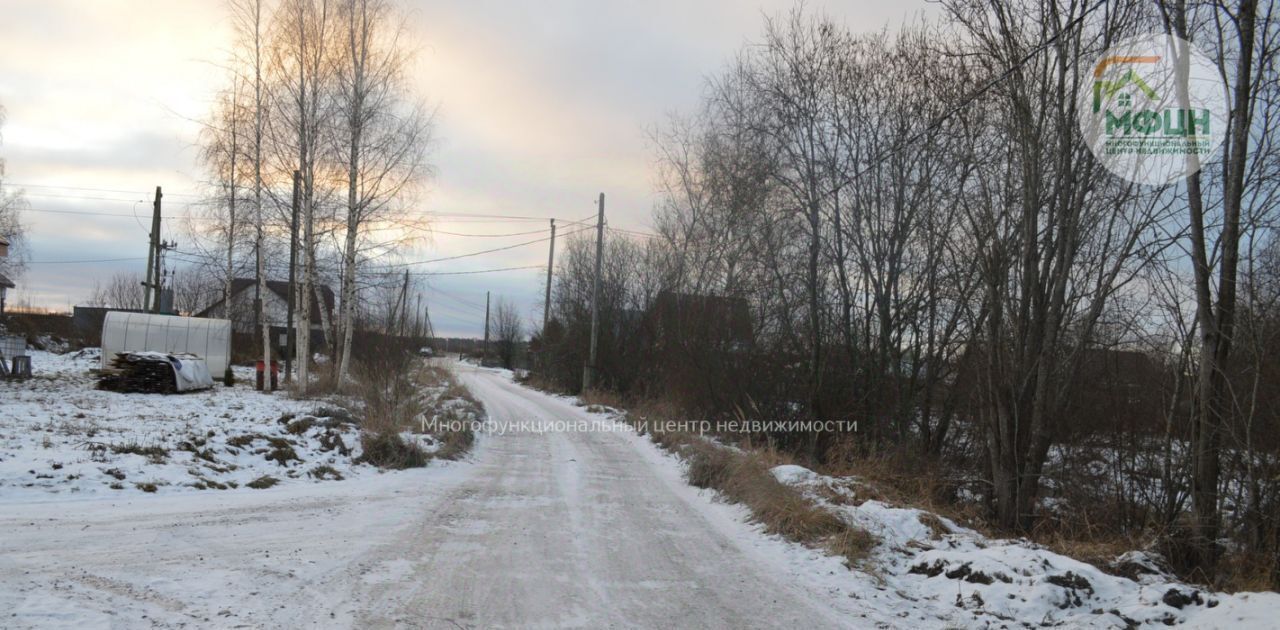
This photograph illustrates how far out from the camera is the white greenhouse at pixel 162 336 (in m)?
22.5

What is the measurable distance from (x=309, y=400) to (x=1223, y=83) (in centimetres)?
1738

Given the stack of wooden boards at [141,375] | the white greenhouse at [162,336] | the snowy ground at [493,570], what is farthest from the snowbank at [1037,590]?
the white greenhouse at [162,336]

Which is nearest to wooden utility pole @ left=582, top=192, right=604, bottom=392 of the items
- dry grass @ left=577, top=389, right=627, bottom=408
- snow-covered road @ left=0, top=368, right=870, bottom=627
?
dry grass @ left=577, top=389, right=627, bottom=408

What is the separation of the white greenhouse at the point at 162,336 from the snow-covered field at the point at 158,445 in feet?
24.5

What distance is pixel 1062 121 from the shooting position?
8289 millimetres

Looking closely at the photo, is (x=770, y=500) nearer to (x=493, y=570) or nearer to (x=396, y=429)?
(x=493, y=570)

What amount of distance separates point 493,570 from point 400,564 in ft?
2.36

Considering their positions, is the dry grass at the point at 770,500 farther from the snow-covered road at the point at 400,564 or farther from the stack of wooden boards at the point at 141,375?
the stack of wooden boards at the point at 141,375

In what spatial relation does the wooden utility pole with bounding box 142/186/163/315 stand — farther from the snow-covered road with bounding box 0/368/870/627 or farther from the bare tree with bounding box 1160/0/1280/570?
the bare tree with bounding box 1160/0/1280/570

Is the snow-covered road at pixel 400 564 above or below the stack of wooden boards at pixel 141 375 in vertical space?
below

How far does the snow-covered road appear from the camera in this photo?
4.51 meters

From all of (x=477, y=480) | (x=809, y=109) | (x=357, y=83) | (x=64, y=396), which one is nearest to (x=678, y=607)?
(x=477, y=480)

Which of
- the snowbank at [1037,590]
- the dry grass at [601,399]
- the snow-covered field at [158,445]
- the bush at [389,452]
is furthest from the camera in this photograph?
the dry grass at [601,399]

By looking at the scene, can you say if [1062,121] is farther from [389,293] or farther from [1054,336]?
[389,293]
